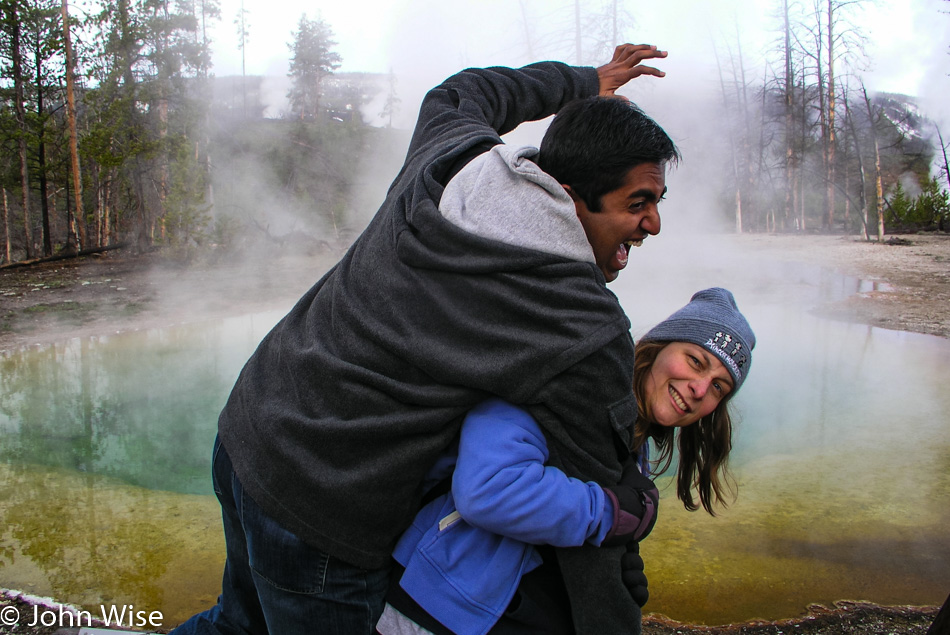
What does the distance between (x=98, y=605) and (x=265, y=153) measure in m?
14.1

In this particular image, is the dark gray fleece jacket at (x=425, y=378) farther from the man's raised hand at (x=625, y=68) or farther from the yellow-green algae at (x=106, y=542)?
the yellow-green algae at (x=106, y=542)

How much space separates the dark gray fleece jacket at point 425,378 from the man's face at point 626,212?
111 mm

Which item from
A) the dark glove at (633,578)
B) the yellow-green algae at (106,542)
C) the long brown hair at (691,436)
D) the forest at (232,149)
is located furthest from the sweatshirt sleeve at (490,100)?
the forest at (232,149)

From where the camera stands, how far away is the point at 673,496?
3090 mm

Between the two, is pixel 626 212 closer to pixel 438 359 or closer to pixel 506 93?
pixel 438 359

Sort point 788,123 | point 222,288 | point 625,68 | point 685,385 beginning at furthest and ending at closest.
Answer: point 788,123 → point 222,288 → point 625,68 → point 685,385

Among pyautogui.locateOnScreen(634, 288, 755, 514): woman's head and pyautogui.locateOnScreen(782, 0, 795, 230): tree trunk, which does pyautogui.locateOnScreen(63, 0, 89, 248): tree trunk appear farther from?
pyautogui.locateOnScreen(782, 0, 795, 230): tree trunk

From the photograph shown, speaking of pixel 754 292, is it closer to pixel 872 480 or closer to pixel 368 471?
pixel 872 480

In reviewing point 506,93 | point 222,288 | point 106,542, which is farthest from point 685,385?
point 222,288

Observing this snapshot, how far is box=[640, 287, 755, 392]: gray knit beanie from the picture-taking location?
4.60 ft

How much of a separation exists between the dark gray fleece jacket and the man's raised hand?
2.24ft

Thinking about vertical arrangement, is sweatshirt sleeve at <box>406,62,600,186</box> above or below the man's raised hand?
below

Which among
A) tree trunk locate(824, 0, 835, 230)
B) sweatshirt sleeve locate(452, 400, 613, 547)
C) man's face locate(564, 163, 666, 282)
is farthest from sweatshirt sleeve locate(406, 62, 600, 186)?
tree trunk locate(824, 0, 835, 230)

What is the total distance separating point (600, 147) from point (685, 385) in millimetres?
587
